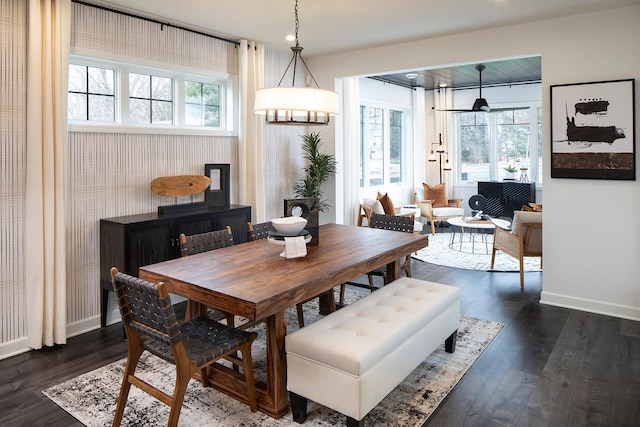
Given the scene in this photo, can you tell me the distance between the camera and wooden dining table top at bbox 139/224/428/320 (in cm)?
222

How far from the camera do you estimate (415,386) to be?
282cm

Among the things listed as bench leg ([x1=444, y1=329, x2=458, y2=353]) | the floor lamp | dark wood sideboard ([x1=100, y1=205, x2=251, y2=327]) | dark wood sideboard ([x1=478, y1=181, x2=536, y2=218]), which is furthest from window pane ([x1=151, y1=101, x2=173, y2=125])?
dark wood sideboard ([x1=478, y1=181, x2=536, y2=218])

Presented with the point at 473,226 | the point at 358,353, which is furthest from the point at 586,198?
the point at 358,353

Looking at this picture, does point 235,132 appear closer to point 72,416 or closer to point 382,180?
point 72,416

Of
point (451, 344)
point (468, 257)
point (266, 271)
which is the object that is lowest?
point (451, 344)

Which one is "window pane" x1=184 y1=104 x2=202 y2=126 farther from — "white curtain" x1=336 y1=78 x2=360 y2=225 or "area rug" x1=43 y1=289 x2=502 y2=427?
"area rug" x1=43 y1=289 x2=502 y2=427

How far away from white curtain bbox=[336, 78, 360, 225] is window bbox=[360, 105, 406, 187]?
1288mm

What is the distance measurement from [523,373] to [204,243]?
7.82 feet

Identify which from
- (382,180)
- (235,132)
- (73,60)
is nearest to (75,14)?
(73,60)

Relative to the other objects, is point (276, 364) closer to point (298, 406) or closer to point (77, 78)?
point (298, 406)

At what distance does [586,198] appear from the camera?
13.6 feet

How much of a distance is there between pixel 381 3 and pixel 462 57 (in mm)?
A: 1363

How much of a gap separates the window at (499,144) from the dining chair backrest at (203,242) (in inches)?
268

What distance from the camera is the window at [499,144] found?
8.44 meters
